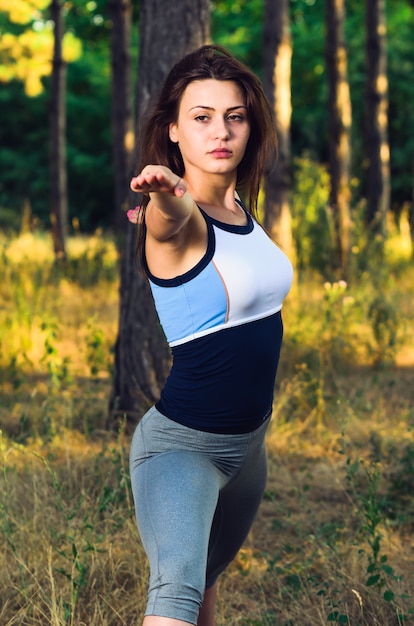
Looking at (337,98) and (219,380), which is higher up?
(337,98)

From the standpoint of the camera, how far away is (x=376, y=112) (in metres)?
13.1

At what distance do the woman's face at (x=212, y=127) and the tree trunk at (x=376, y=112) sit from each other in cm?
988

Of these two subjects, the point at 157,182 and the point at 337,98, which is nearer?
the point at 157,182

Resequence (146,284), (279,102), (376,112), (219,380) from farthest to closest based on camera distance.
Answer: (376,112) → (279,102) → (146,284) → (219,380)

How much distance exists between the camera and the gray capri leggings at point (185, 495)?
204 centimetres

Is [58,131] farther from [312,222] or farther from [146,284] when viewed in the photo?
[146,284]

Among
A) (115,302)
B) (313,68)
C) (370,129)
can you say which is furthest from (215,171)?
(313,68)

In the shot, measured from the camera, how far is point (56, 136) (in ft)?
45.1

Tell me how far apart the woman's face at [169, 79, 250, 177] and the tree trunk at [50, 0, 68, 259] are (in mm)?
10396

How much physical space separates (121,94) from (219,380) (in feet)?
32.2

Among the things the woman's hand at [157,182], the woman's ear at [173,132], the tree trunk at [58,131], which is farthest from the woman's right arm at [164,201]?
the tree trunk at [58,131]

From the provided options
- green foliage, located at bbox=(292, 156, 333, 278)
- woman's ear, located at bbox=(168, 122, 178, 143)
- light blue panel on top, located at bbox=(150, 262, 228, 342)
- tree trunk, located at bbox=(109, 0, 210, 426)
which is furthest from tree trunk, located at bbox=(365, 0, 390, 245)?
light blue panel on top, located at bbox=(150, 262, 228, 342)

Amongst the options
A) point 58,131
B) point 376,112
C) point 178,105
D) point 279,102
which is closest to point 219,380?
point 178,105

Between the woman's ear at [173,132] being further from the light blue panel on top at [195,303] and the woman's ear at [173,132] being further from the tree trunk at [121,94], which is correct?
the tree trunk at [121,94]
